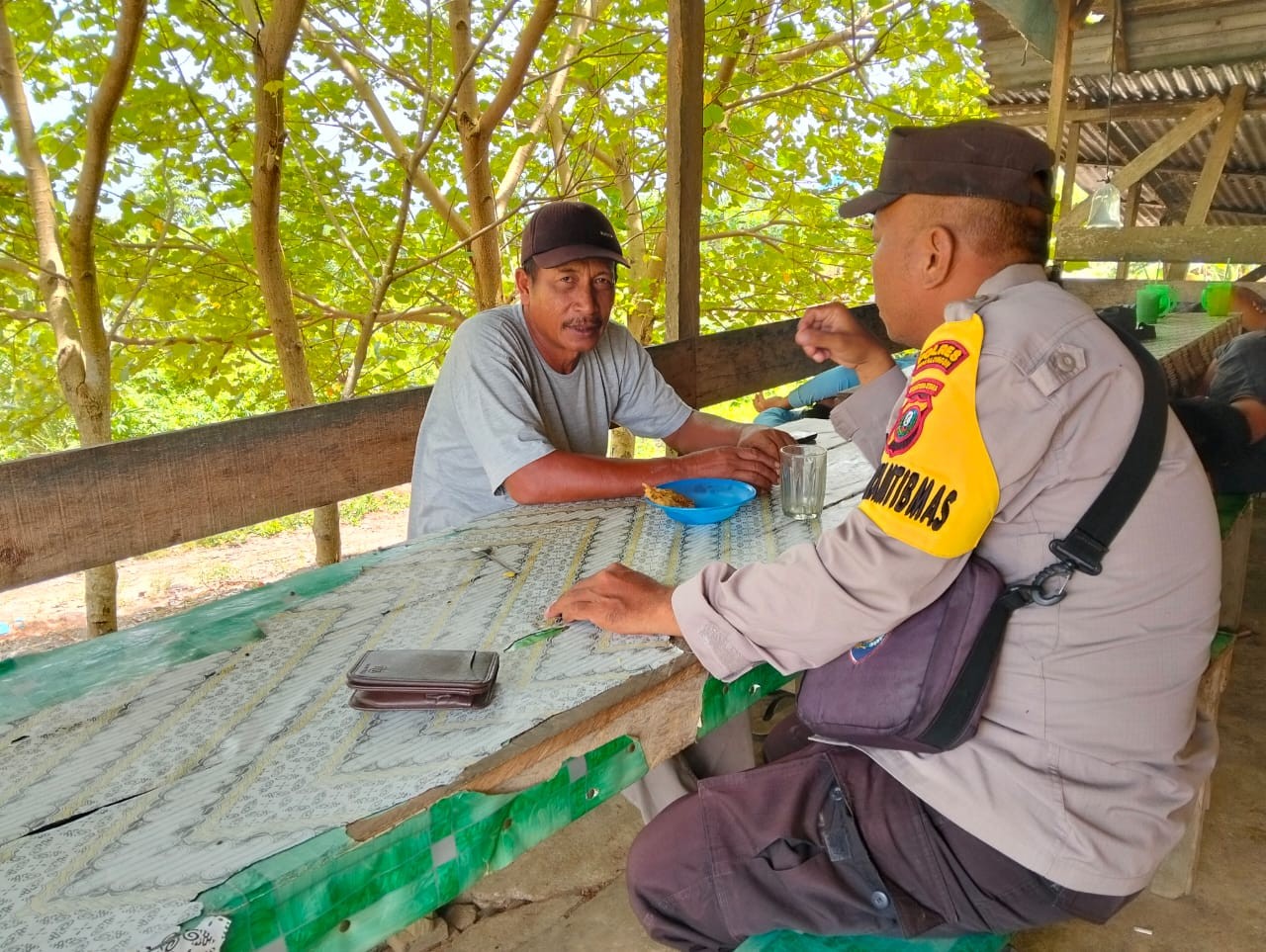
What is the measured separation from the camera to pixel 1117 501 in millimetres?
1167

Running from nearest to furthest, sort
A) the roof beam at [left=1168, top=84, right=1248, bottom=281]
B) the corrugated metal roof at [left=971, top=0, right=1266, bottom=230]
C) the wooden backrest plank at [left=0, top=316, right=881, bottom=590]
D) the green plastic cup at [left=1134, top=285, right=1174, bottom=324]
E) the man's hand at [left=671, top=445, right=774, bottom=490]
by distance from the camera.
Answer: the wooden backrest plank at [left=0, top=316, right=881, bottom=590], the man's hand at [left=671, top=445, right=774, bottom=490], the green plastic cup at [left=1134, top=285, right=1174, bottom=324], the corrugated metal roof at [left=971, top=0, right=1266, bottom=230], the roof beam at [left=1168, top=84, right=1248, bottom=281]

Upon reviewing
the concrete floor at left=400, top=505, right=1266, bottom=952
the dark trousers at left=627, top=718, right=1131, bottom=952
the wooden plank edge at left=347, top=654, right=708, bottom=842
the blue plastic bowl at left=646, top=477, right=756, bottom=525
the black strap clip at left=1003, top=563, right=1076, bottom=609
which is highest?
the black strap clip at left=1003, top=563, right=1076, bottom=609

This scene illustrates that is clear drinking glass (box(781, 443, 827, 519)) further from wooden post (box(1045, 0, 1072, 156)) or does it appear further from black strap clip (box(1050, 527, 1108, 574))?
wooden post (box(1045, 0, 1072, 156))

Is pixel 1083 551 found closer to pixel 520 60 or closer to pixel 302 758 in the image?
pixel 302 758

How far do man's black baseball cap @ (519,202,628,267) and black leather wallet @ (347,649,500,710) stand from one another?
142 centimetres

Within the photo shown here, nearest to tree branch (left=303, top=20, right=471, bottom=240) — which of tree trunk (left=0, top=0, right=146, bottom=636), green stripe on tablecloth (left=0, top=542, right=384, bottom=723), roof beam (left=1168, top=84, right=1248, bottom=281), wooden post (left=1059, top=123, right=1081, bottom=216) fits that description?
tree trunk (left=0, top=0, right=146, bottom=636)

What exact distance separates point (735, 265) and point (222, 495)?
5433 millimetres

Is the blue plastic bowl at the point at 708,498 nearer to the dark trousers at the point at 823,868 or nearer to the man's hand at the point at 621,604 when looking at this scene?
the man's hand at the point at 621,604

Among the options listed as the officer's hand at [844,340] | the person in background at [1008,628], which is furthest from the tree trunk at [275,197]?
the person in background at [1008,628]

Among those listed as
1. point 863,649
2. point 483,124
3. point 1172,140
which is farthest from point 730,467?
point 1172,140

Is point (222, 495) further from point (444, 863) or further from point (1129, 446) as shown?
point (1129, 446)

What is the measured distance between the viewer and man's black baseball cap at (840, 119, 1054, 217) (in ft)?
4.24

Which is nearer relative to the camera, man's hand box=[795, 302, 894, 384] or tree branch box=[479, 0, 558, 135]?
man's hand box=[795, 302, 894, 384]

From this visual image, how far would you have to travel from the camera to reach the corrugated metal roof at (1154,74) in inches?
201
